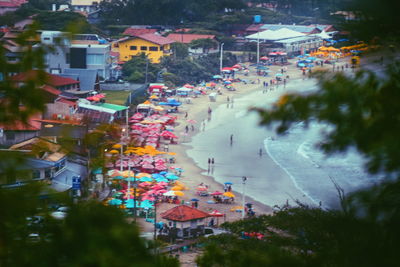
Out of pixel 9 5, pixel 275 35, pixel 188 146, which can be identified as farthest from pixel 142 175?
pixel 9 5

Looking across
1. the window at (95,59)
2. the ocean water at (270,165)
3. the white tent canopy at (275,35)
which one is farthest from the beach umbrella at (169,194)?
the white tent canopy at (275,35)

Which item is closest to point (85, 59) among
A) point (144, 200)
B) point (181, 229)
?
point (144, 200)

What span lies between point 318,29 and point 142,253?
4379cm

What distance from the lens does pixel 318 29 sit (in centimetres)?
4406

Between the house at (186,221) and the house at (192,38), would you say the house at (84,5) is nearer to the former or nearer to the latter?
the house at (192,38)

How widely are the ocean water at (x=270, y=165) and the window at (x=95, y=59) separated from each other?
7.19 meters

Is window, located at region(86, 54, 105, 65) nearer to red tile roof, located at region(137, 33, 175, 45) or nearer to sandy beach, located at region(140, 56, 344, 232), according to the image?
sandy beach, located at region(140, 56, 344, 232)

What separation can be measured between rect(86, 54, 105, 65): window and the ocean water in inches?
283

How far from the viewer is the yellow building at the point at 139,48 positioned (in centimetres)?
3316

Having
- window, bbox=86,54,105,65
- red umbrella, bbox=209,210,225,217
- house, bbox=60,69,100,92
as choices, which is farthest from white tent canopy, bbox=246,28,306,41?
red umbrella, bbox=209,210,225,217

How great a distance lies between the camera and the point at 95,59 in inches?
1080

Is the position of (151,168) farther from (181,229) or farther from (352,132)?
(352,132)

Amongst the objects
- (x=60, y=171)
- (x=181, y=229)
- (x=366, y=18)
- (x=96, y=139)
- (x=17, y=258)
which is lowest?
(x=181, y=229)

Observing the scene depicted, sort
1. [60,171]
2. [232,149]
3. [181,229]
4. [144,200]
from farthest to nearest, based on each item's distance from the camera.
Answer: [232,149] → [144,200] → [60,171] → [181,229]
